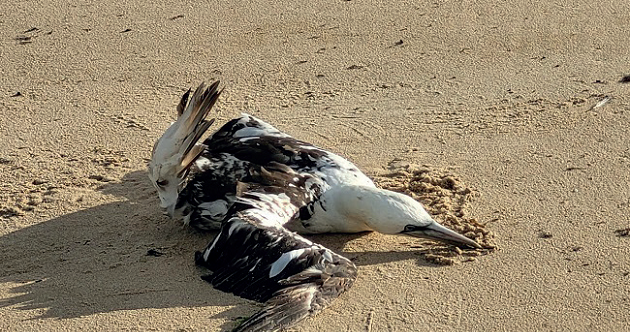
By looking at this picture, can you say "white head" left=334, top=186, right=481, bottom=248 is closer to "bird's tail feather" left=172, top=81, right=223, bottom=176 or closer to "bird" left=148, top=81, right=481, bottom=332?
"bird" left=148, top=81, right=481, bottom=332

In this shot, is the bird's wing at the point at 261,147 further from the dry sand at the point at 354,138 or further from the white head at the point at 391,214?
the dry sand at the point at 354,138

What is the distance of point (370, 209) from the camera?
18.4 feet

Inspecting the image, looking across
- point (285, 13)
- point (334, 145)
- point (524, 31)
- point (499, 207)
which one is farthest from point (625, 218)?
point (285, 13)

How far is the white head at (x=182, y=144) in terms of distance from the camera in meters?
5.68

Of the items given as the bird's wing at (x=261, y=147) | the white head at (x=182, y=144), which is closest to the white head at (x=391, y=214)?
the bird's wing at (x=261, y=147)

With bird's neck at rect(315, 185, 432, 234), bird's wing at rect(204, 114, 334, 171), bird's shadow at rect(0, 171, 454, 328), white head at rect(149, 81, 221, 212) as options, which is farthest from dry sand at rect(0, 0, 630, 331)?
bird's wing at rect(204, 114, 334, 171)

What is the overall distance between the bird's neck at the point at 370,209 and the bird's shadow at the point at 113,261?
0.12 meters

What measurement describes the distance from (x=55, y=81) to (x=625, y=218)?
3983mm

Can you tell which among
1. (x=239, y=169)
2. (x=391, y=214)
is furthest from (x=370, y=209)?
(x=239, y=169)

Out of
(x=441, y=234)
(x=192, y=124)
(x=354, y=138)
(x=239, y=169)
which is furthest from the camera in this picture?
(x=354, y=138)

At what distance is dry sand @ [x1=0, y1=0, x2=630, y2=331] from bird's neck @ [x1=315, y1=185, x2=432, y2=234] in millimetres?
117

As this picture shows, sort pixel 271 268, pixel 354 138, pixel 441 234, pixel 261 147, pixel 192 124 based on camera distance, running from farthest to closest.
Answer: pixel 354 138, pixel 261 147, pixel 192 124, pixel 441 234, pixel 271 268

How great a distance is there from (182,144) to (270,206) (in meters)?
0.57

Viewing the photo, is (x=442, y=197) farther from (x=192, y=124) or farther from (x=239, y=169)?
(x=192, y=124)
